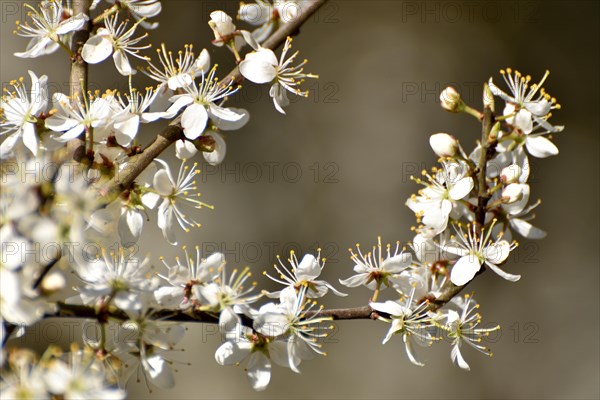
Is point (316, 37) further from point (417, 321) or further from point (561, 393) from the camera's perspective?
point (417, 321)

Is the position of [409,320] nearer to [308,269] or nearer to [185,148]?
[308,269]

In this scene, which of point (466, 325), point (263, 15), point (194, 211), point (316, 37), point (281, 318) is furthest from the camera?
point (316, 37)

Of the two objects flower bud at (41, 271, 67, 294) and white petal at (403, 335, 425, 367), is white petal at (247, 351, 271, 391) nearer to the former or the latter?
white petal at (403, 335, 425, 367)

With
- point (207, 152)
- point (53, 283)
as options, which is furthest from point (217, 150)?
point (53, 283)

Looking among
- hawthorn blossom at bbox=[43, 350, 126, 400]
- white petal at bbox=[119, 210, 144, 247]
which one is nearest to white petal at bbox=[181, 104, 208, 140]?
white petal at bbox=[119, 210, 144, 247]

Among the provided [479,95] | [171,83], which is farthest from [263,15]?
[479,95]

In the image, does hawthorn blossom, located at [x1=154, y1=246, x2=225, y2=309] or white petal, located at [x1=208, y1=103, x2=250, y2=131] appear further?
white petal, located at [x1=208, y1=103, x2=250, y2=131]
